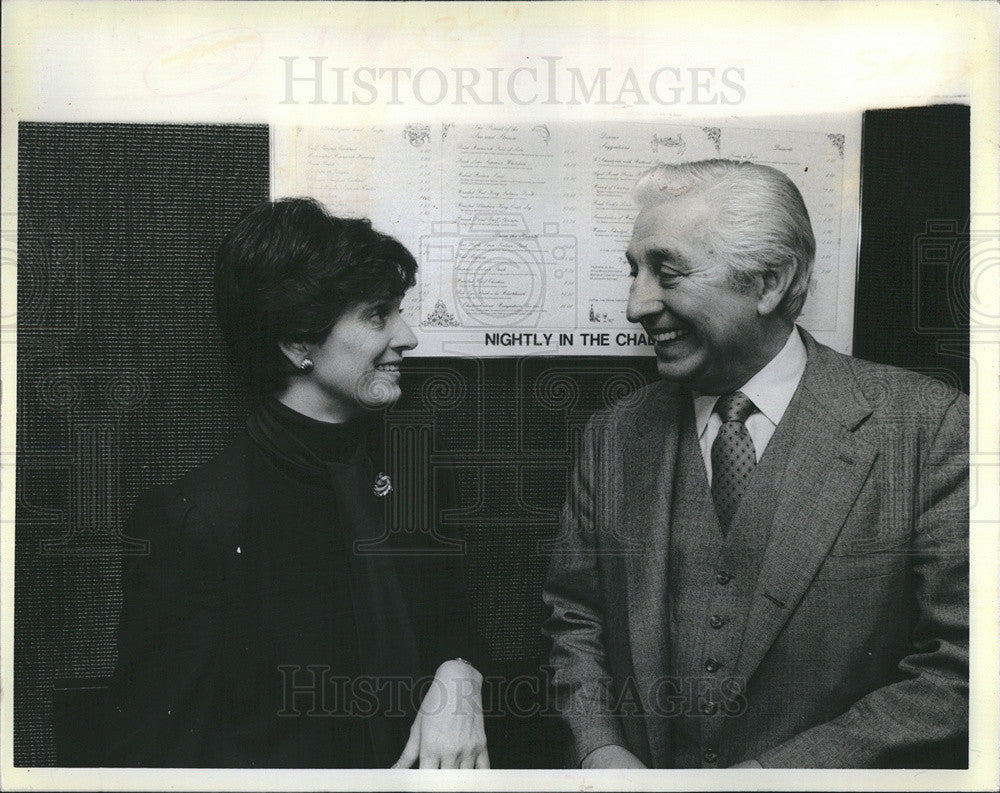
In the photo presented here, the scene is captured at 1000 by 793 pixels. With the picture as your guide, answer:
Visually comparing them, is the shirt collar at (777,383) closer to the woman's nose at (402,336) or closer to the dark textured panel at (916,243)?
the dark textured panel at (916,243)

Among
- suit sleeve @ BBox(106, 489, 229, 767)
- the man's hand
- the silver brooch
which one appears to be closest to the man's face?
the silver brooch

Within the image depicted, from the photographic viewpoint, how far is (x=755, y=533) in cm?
214

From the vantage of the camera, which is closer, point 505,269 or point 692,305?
point 692,305

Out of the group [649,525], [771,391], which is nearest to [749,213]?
[771,391]

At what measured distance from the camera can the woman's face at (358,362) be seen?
7.30 feet

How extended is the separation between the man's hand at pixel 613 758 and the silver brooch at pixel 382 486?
84 cm

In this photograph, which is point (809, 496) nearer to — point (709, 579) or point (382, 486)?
point (709, 579)

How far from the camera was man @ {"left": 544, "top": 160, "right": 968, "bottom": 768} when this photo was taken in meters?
2.15

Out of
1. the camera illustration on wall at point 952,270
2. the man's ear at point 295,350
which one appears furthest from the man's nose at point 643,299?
the man's ear at point 295,350

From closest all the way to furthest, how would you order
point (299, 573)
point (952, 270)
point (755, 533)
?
point (755, 533)
point (299, 573)
point (952, 270)

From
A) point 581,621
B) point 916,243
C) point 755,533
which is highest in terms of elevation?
point 916,243

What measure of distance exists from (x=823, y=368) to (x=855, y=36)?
883 millimetres

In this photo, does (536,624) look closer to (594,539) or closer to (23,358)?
(594,539)

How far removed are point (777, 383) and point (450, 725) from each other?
120cm
